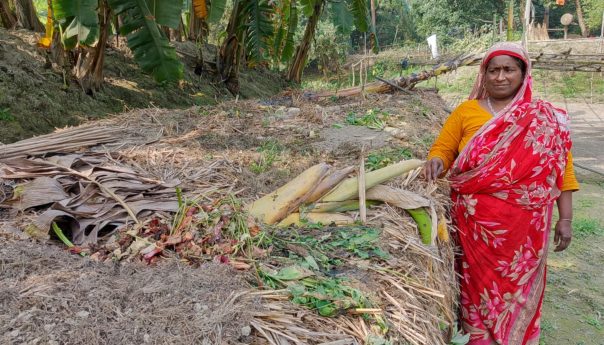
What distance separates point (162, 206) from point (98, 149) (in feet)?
3.95

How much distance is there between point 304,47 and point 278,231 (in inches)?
391

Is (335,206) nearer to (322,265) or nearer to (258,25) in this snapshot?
(322,265)

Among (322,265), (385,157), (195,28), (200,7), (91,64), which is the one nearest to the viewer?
(322,265)

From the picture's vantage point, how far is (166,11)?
514cm

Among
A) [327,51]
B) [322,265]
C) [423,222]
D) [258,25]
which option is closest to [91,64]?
[258,25]

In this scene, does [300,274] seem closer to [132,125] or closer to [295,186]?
[295,186]

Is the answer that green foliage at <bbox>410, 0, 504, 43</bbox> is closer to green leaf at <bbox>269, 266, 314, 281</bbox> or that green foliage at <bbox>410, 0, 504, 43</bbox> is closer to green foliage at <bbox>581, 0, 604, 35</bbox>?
green foliage at <bbox>581, 0, 604, 35</bbox>

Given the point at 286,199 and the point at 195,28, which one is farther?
the point at 195,28

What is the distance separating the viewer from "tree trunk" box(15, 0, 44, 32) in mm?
7090

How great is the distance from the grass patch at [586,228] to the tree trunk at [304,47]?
6.58 m

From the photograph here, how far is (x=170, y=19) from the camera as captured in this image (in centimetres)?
517

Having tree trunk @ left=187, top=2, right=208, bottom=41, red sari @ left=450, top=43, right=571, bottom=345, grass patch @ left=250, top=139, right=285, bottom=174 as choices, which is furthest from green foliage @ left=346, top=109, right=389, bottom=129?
tree trunk @ left=187, top=2, right=208, bottom=41

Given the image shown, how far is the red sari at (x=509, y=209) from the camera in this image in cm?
211

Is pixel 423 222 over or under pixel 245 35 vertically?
under
